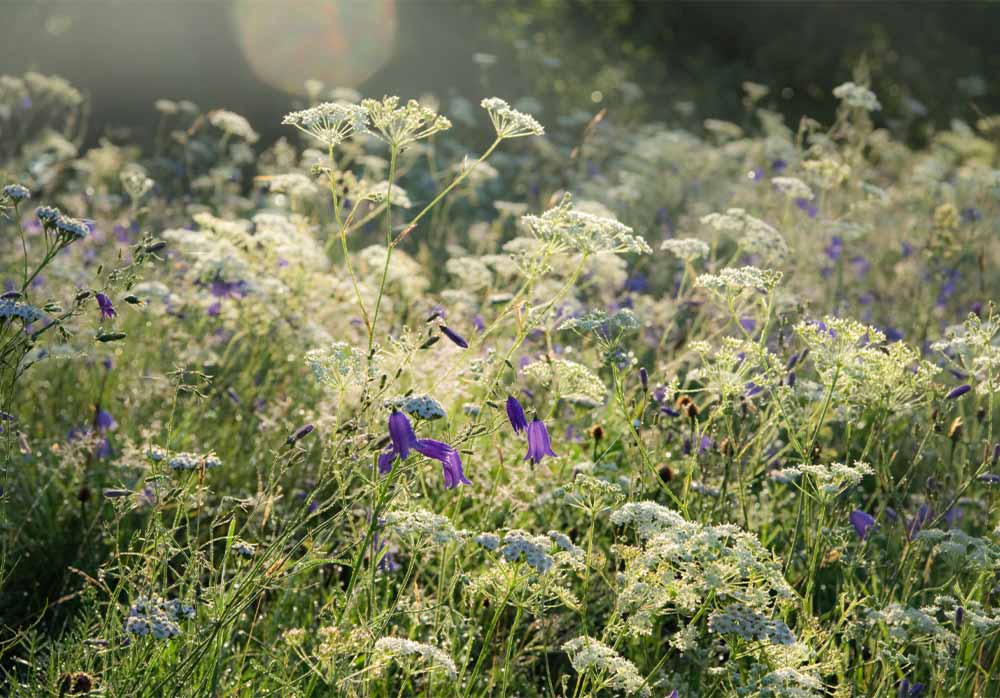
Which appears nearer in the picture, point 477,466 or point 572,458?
point 477,466

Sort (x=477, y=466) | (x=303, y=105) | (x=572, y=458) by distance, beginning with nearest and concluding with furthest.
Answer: (x=477, y=466), (x=572, y=458), (x=303, y=105)

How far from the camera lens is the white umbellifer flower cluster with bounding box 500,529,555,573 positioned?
8.71ft

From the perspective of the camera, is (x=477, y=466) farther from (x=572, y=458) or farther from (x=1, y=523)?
(x=1, y=523)

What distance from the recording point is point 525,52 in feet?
44.2

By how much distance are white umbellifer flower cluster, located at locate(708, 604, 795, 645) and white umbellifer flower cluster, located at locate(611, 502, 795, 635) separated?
3 cm

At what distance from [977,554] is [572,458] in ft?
5.92

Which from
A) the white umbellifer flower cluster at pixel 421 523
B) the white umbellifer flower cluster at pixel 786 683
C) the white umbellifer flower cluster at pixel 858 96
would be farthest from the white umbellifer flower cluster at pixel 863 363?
the white umbellifer flower cluster at pixel 858 96

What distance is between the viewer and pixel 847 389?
11.1 ft

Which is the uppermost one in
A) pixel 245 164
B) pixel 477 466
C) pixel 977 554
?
pixel 977 554

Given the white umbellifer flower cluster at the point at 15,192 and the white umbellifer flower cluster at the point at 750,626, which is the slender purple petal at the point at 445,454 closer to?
the white umbellifer flower cluster at the point at 750,626

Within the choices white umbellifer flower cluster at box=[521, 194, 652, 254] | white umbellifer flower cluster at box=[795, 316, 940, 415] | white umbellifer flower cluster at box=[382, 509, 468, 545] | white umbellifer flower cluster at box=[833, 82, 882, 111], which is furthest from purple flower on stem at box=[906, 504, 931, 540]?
white umbellifer flower cluster at box=[833, 82, 882, 111]

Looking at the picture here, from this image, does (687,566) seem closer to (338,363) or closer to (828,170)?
(338,363)

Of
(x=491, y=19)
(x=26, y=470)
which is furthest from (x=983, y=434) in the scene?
(x=491, y=19)

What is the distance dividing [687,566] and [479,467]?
143 cm
